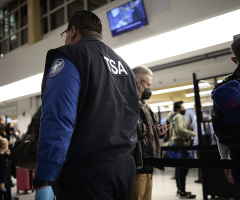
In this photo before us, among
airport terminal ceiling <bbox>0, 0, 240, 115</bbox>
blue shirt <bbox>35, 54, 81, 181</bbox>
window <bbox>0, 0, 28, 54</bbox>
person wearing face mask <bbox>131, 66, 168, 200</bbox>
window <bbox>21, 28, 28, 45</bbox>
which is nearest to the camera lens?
blue shirt <bbox>35, 54, 81, 181</bbox>

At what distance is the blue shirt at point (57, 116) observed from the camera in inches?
34.9

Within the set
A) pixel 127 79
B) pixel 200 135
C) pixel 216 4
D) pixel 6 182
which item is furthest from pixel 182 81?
pixel 127 79

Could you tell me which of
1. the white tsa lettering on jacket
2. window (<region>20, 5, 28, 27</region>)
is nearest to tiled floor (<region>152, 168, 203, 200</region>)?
the white tsa lettering on jacket

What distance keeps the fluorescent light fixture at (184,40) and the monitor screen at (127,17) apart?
371 millimetres

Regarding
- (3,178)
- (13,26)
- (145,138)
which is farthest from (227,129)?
(13,26)

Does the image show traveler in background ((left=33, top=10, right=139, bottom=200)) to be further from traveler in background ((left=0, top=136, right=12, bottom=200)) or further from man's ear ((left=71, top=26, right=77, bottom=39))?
traveler in background ((left=0, top=136, right=12, bottom=200))

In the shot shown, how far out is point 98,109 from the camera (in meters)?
1.05

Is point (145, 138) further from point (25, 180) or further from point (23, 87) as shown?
point (23, 87)

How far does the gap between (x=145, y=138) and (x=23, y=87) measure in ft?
27.6

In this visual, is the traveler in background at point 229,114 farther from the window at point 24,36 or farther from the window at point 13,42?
the window at point 13,42

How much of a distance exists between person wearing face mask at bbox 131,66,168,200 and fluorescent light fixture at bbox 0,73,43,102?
604 cm

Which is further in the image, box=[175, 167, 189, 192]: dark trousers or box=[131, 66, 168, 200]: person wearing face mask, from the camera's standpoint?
box=[175, 167, 189, 192]: dark trousers

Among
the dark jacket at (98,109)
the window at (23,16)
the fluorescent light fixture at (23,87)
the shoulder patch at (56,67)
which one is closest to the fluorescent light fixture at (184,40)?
the fluorescent light fixture at (23,87)

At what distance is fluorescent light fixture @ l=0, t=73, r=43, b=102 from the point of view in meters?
8.29
